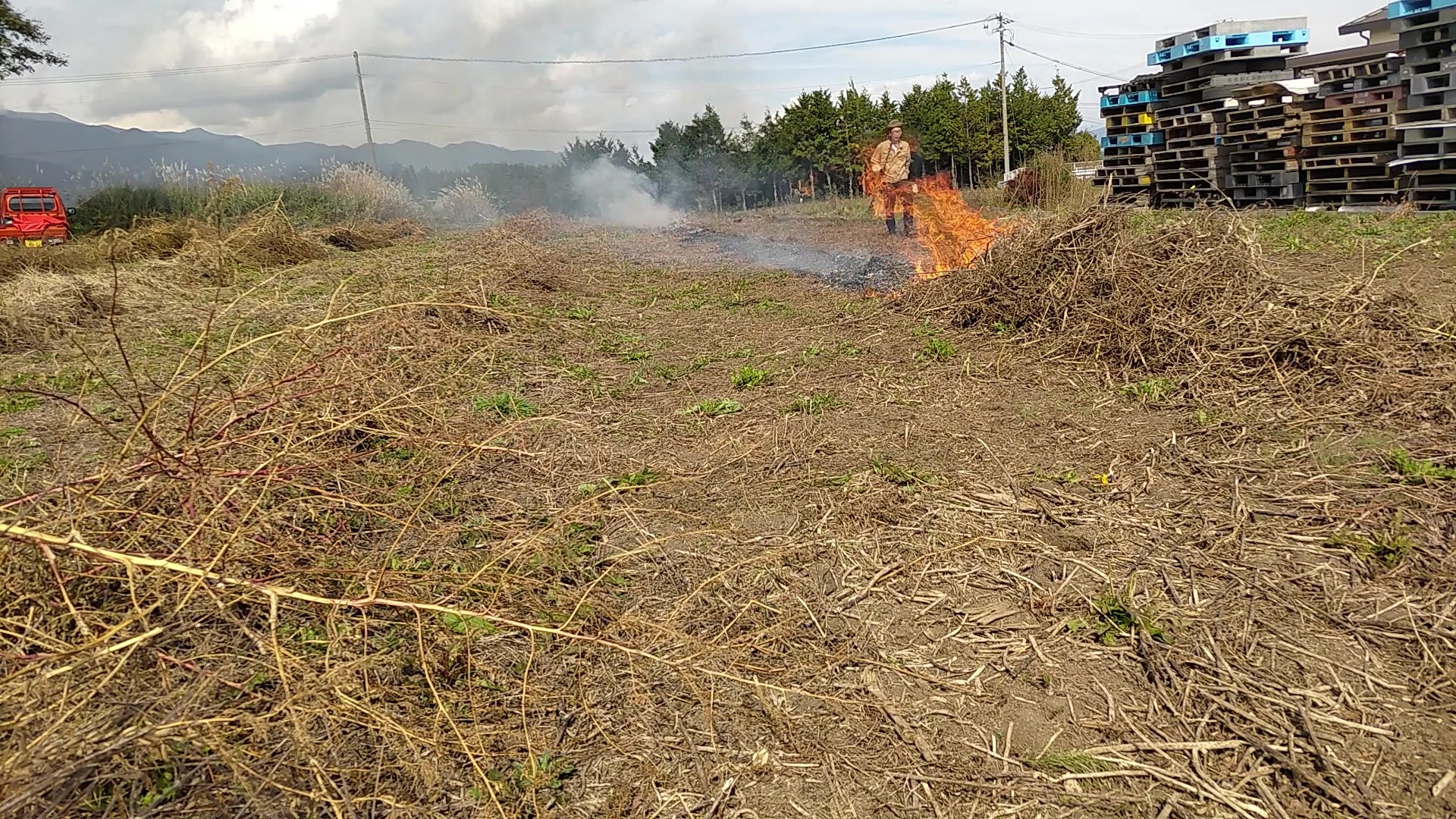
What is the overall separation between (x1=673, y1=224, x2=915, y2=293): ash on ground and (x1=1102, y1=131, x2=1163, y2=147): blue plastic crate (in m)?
6.78

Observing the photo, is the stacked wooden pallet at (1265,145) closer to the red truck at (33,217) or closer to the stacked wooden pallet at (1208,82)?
the stacked wooden pallet at (1208,82)

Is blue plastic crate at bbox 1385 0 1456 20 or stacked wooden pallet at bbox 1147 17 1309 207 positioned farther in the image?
stacked wooden pallet at bbox 1147 17 1309 207

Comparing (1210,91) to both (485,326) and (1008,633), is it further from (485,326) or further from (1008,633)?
(1008,633)

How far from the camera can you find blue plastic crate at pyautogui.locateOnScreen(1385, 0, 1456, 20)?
393 inches

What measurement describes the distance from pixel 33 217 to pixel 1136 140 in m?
23.9

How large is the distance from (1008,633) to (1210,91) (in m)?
14.4

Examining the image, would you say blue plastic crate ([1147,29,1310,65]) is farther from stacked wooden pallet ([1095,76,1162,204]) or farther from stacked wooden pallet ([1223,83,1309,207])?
stacked wooden pallet ([1095,76,1162,204])

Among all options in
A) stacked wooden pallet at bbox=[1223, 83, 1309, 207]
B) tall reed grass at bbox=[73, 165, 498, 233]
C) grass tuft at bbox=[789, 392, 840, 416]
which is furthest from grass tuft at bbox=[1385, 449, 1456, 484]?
tall reed grass at bbox=[73, 165, 498, 233]

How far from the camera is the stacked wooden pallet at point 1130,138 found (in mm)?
15211

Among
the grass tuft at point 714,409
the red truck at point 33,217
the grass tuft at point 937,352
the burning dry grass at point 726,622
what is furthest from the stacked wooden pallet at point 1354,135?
the red truck at point 33,217

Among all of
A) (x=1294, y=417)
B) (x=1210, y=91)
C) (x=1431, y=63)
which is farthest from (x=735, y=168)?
(x=1294, y=417)

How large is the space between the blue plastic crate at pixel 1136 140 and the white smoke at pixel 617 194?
16.3 m

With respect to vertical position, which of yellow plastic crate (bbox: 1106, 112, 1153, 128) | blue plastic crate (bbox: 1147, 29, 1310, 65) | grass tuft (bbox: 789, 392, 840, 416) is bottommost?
grass tuft (bbox: 789, 392, 840, 416)

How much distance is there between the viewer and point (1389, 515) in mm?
3342
